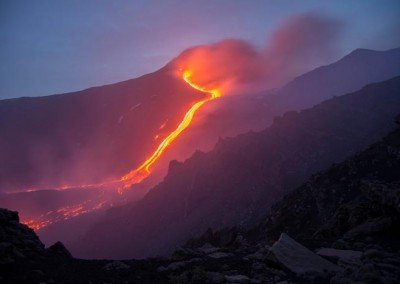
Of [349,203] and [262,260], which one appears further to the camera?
[349,203]

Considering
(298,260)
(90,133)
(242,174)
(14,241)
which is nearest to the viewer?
(298,260)

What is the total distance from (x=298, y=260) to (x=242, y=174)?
82749mm

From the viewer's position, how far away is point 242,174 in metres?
93.4

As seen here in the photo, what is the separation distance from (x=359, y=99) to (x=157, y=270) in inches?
4391

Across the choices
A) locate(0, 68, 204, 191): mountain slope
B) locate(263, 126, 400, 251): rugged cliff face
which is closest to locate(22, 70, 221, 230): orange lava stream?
locate(0, 68, 204, 191): mountain slope

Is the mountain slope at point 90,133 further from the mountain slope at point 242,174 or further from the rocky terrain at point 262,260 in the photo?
the rocky terrain at point 262,260

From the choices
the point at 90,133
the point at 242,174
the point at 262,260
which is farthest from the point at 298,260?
the point at 90,133

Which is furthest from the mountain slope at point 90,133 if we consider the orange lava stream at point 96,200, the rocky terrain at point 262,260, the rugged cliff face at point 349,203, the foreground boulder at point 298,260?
the foreground boulder at point 298,260

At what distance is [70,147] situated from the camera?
413ft

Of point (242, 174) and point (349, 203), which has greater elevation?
point (349, 203)

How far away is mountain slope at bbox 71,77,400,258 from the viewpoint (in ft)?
268

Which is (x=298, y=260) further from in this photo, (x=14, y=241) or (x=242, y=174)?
(x=242, y=174)

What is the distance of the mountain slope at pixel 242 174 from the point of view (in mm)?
81625

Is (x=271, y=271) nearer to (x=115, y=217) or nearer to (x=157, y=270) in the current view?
(x=157, y=270)
